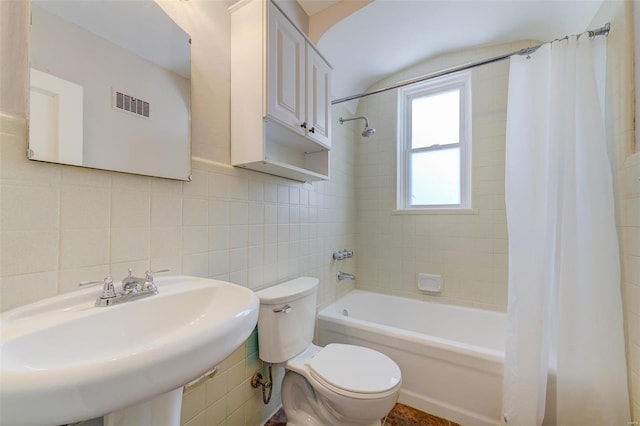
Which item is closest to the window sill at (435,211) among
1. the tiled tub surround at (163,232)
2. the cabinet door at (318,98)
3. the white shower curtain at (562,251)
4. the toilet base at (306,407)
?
the white shower curtain at (562,251)

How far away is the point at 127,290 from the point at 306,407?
42.2 inches

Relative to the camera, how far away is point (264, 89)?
1.11 metres

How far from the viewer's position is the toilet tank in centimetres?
121

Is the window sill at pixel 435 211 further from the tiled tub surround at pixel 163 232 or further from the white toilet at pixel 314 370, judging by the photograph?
the white toilet at pixel 314 370

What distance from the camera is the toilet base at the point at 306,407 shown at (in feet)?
3.87

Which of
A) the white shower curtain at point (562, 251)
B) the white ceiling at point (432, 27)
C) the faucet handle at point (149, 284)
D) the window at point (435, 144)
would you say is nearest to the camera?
the faucet handle at point (149, 284)

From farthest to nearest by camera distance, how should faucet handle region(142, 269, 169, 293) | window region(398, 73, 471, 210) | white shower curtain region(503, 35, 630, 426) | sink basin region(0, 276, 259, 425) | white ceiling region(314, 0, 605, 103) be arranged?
window region(398, 73, 471, 210) → white ceiling region(314, 0, 605, 103) → white shower curtain region(503, 35, 630, 426) → faucet handle region(142, 269, 169, 293) → sink basin region(0, 276, 259, 425)

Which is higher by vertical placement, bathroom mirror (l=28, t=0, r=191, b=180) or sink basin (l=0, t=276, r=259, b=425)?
bathroom mirror (l=28, t=0, r=191, b=180)

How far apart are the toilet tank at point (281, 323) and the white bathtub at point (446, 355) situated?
482 millimetres

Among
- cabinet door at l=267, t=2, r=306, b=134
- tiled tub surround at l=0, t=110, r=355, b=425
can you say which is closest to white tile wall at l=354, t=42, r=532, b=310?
tiled tub surround at l=0, t=110, r=355, b=425

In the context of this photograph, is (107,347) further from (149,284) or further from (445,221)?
(445,221)

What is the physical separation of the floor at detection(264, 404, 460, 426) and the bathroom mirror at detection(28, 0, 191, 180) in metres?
1.41

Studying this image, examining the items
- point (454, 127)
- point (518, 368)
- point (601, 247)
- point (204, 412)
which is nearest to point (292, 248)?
point (204, 412)

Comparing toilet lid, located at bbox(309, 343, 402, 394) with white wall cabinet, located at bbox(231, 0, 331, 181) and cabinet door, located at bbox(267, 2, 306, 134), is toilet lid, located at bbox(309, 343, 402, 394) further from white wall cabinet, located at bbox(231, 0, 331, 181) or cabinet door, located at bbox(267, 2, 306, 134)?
cabinet door, located at bbox(267, 2, 306, 134)
